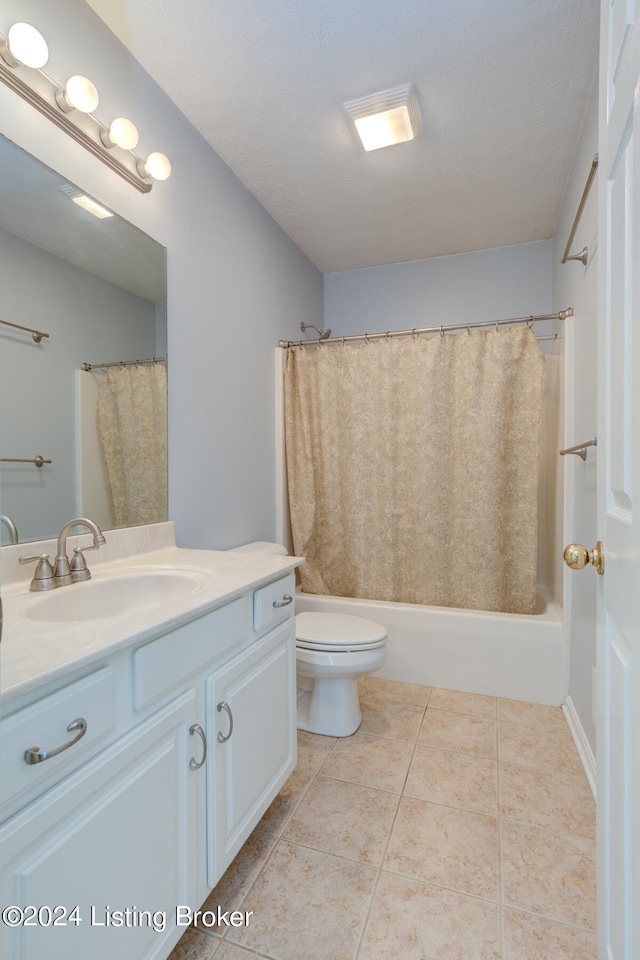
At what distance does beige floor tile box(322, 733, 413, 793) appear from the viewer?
5.25 ft

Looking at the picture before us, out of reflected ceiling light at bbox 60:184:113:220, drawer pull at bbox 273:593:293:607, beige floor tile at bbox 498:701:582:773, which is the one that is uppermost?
reflected ceiling light at bbox 60:184:113:220

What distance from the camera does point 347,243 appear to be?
283 cm

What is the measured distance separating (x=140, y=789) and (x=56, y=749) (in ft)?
0.79

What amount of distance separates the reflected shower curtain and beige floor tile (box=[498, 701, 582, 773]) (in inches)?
62.4

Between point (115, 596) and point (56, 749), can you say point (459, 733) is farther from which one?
point (56, 749)

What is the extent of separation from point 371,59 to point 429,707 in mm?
2514

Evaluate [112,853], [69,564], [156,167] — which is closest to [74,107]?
[156,167]

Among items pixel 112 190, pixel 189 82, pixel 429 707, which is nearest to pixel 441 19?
pixel 189 82

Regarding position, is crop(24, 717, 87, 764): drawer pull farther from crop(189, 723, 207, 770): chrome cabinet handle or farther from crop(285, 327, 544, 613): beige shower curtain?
crop(285, 327, 544, 613): beige shower curtain

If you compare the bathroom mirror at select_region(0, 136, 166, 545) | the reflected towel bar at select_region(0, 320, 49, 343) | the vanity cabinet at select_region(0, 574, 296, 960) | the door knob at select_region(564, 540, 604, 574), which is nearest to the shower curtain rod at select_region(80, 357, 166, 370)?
the bathroom mirror at select_region(0, 136, 166, 545)

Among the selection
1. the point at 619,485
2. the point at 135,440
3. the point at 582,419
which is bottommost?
the point at 619,485

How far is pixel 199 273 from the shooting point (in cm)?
188

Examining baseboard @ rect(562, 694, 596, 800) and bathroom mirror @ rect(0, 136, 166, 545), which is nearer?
bathroom mirror @ rect(0, 136, 166, 545)

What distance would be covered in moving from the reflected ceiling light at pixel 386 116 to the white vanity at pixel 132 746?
1.74m
